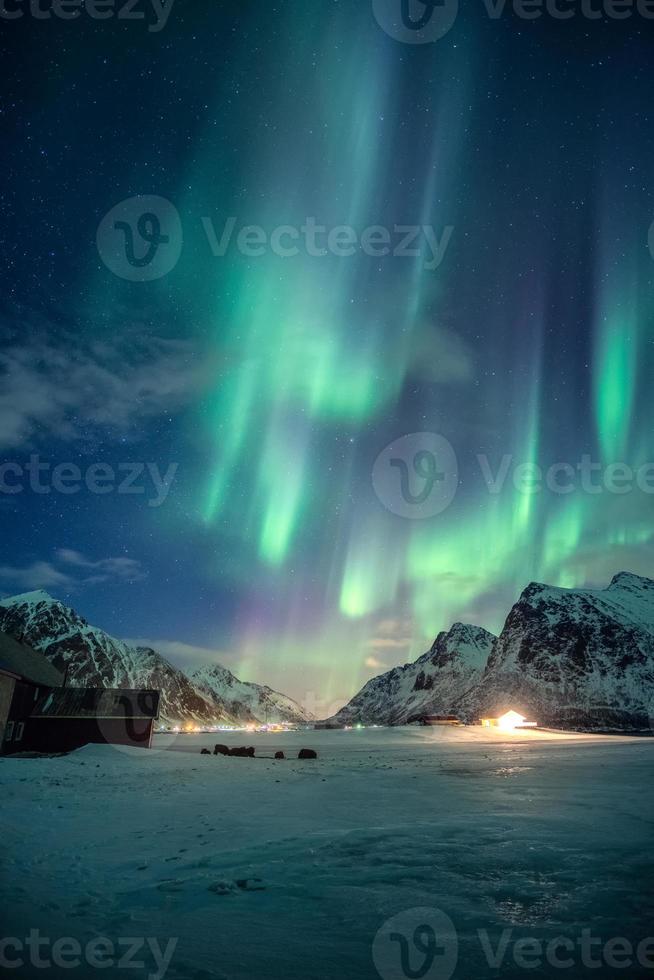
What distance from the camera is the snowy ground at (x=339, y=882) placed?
4656mm

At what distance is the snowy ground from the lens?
15.3 ft

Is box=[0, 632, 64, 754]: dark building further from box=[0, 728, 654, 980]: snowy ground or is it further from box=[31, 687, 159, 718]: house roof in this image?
box=[0, 728, 654, 980]: snowy ground

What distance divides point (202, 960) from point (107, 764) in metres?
30.7

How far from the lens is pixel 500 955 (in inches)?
182

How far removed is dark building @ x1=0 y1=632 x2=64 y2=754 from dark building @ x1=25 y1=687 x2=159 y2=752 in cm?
94

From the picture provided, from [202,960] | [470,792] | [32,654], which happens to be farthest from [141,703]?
[202,960]

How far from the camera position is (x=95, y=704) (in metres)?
41.5

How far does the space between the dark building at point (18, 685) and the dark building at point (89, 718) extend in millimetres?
941

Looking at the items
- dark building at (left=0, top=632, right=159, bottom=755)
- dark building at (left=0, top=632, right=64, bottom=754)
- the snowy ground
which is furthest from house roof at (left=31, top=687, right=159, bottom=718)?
the snowy ground

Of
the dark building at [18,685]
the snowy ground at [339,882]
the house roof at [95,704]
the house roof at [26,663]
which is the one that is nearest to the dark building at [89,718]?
the house roof at [95,704]

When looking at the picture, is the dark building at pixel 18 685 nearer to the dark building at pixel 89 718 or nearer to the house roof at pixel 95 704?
the dark building at pixel 89 718

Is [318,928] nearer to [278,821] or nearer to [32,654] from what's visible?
[278,821]

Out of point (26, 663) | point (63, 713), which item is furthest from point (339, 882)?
point (26, 663)

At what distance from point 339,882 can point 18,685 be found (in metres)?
40.0
